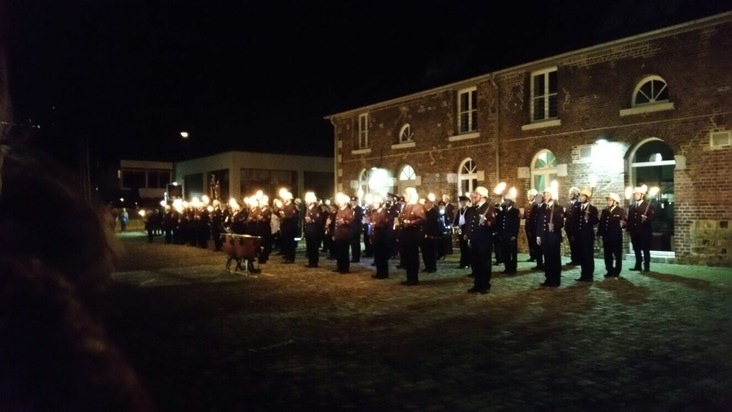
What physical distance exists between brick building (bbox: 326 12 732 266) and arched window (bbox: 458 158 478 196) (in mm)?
47

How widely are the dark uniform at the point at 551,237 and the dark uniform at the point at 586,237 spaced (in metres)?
0.83

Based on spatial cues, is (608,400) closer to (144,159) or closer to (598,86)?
(598,86)

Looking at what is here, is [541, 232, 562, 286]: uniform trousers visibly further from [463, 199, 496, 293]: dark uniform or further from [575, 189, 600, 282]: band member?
[463, 199, 496, 293]: dark uniform

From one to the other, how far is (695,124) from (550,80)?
5.49 meters

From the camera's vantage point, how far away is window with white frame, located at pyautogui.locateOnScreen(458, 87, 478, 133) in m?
23.8

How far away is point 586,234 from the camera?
13.7 m

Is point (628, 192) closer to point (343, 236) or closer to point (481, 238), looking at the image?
point (481, 238)

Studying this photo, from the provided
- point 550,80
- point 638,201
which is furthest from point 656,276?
point 550,80

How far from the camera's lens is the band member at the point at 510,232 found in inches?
583

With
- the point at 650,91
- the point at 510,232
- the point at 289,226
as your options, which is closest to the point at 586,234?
the point at 510,232

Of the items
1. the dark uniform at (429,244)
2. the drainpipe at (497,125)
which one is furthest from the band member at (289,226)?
the drainpipe at (497,125)

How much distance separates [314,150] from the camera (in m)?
46.2

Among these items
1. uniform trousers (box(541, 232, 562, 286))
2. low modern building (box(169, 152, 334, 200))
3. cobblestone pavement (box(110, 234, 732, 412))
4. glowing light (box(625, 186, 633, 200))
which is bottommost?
cobblestone pavement (box(110, 234, 732, 412))

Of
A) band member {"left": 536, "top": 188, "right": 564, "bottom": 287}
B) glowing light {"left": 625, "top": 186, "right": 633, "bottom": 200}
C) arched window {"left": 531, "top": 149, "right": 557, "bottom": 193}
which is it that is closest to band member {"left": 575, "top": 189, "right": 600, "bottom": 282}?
band member {"left": 536, "top": 188, "right": 564, "bottom": 287}
